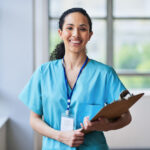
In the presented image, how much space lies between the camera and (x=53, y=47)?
3.52 metres

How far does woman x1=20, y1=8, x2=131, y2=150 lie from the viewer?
1.27 m

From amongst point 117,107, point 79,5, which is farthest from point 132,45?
point 117,107

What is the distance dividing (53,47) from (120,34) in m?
0.99

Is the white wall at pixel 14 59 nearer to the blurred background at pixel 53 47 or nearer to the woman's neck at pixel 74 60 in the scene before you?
the blurred background at pixel 53 47

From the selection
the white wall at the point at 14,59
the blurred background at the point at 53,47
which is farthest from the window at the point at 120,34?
the white wall at the point at 14,59

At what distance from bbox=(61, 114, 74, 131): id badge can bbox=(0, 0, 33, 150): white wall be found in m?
1.49

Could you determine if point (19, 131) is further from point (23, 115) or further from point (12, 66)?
point (12, 66)

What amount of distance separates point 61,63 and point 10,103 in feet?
4.75

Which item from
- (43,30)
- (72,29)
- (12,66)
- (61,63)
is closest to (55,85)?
(61,63)

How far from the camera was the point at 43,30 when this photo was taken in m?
2.91

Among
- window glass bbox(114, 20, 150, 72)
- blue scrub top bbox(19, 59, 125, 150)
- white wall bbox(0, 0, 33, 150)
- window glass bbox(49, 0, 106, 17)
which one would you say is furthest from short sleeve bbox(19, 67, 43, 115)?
window glass bbox(114, 20, 150, 72)

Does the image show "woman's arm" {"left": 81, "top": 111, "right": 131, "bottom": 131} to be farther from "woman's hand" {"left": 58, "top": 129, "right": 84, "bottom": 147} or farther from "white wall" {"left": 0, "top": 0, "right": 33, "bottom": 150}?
"white wall" {"left": 0, "top": 0, "right": 33, "bottom": 150}

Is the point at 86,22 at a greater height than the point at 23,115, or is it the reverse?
the point at 86,22

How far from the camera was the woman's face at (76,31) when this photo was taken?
1.26 metres
